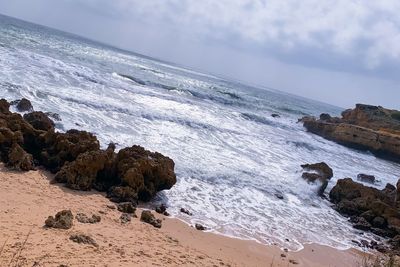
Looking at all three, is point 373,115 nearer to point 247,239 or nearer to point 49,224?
point 247,239

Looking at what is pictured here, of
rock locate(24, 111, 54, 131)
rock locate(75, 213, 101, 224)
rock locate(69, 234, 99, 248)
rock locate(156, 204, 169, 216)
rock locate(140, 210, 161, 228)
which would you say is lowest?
rock locate(156, 204, 169, 216)

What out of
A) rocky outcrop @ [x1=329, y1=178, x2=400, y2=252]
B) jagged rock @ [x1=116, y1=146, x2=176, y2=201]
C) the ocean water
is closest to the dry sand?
the ocean water

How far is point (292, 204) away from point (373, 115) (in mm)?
35023

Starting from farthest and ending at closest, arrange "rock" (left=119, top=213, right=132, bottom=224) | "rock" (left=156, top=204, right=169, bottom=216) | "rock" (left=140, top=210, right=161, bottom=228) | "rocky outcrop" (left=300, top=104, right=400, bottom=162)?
1. "rocky outcrop" (left=300, top=104, right=400, bottom=162)
2. "rock" (left=156, top=204, right=169, bottom=216)
3. "rock" (left=140, top=210, right=161, bottom=228)
4. "rock" (left=119, top=213, right=132, bottom=224)

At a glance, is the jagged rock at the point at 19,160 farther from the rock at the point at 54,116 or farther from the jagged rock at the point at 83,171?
the rock at the point at 54,116

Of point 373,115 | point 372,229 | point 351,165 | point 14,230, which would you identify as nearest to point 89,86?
point 351,165

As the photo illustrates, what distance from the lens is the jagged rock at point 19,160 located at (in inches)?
358

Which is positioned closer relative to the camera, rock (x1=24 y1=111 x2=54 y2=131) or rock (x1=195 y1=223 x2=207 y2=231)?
rock (x1=195 y1=223 x2=207 y2=231)

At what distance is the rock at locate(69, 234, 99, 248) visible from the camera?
6.28m

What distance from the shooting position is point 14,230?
240 inches

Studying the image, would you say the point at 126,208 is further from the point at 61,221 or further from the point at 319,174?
the point at 319,174

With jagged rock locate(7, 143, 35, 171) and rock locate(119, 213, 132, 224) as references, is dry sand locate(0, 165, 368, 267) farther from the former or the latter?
jagged rock locate(7, 143, 35, 171)

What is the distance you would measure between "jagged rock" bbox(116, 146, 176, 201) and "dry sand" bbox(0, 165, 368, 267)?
835mm

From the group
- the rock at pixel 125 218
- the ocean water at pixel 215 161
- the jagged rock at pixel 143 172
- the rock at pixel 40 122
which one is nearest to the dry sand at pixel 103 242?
the rock at pixel 125 218
